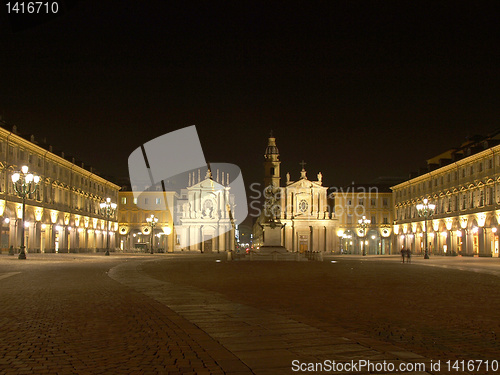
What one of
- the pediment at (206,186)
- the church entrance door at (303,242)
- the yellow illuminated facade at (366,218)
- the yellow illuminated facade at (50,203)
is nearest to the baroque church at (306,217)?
the church entrance door at (303,242)

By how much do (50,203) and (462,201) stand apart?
5460cm

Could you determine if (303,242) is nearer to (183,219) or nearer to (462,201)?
(183,219)

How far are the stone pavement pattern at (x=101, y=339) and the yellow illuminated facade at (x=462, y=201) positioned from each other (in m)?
56.5

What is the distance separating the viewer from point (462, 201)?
7150 centimetres

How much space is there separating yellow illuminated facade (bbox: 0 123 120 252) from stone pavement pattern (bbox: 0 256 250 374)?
46620 mm

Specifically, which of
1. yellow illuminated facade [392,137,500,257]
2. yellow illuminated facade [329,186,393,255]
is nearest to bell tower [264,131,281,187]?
yellow illuminated facade [392,137,500,257]

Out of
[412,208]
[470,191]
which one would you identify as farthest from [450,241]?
[412,208]

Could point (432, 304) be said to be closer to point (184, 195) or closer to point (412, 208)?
point (412, 208)

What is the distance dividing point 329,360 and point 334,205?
110803 mm

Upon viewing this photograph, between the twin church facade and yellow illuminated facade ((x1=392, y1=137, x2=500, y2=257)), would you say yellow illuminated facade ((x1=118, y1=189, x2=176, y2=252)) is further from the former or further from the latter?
yellow illuminated facade ((x1=392, y1=137, x2=500, y2=257))

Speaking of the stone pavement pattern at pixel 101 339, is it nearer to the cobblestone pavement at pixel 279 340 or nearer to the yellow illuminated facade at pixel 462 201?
the cobblestone pavement at pixel 279 340

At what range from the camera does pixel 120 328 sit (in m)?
9.84

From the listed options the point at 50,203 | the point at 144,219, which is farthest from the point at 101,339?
the point at 144,219

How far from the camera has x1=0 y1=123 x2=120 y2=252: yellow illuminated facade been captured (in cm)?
5922
